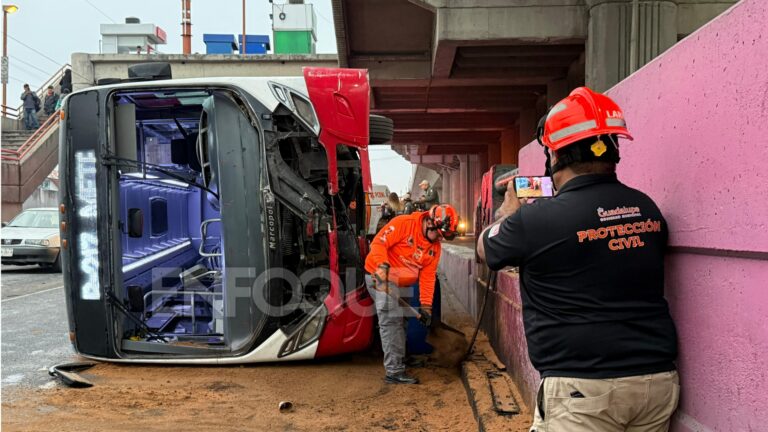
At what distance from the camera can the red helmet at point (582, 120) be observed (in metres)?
2.00

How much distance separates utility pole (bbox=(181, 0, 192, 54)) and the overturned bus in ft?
74.9

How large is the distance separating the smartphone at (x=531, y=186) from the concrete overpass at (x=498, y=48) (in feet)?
26.4

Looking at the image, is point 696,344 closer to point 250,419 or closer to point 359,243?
point 250,419

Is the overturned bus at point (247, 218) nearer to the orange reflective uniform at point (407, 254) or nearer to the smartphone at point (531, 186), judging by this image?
the orange reflective uniform at point (407, 254)

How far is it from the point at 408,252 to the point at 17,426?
10.7 feet

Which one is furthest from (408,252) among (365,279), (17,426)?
(17,426)

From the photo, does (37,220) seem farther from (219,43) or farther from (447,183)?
(447,183)

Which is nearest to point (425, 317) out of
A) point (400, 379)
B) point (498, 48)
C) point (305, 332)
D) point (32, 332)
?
point (400, 379)

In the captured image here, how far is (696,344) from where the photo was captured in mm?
1964

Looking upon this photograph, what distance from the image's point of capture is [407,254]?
5355 millimetres

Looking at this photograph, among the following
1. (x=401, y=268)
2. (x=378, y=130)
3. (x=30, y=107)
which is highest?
(x=30, y=107)

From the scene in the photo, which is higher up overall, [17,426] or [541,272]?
[541,272]

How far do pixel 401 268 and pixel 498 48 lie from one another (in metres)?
7.89

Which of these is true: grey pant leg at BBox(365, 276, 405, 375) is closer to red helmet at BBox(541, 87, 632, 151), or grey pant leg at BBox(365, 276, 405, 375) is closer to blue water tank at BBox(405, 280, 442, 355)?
blue water tank at BBox(405, 280, 442, 355)
